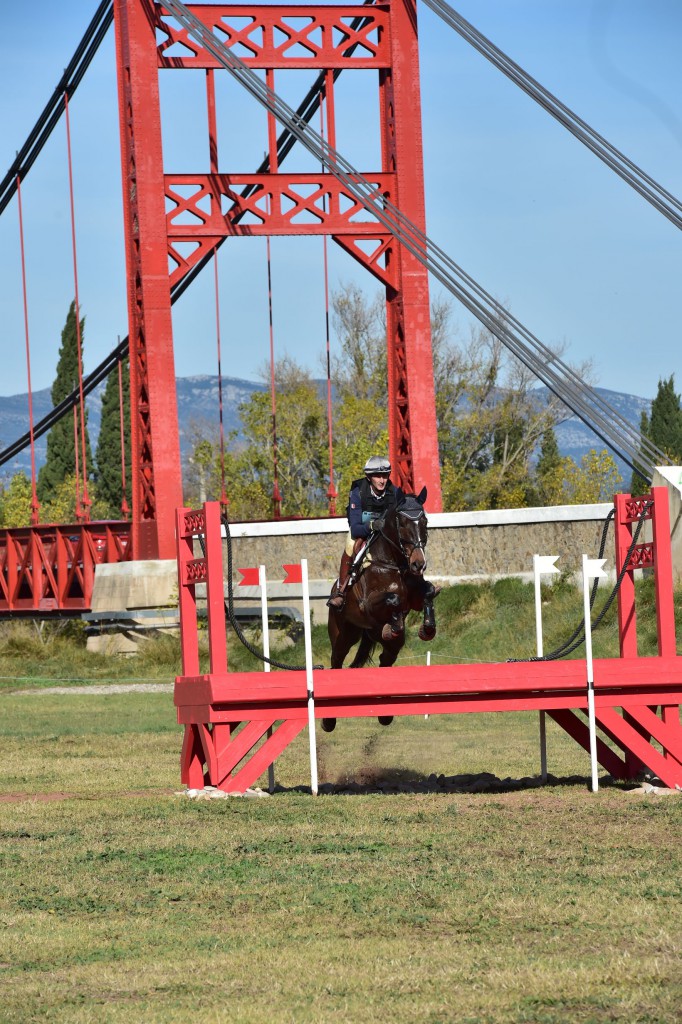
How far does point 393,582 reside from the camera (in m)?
14.1

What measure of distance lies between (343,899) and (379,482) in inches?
249

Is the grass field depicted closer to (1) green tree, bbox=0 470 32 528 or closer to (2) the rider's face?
(2) the rider's face

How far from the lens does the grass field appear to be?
6.50 meters

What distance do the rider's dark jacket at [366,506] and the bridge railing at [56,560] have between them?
65.1 feet

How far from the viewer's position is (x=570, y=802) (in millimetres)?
12359

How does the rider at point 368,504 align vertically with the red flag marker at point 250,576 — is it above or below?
above

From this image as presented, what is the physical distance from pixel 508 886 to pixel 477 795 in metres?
4.35

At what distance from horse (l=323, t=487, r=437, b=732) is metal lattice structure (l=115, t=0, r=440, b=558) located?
15.3 meters

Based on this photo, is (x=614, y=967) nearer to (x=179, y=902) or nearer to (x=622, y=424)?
(x=179, y=902)

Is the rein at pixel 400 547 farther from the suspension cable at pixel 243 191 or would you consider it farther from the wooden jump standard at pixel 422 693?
the suspension cable at pixel 243 191

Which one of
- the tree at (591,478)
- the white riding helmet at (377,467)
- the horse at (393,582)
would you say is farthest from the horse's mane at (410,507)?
the tree at (591,478)

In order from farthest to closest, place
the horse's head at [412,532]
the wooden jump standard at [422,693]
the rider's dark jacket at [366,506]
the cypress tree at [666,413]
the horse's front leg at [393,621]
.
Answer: the cypress tree at [666,413], the rider's dark jacket at [366,506], the horse's front leg at [393,621], the horse's head at [412,532], the wooden jump standard at [422,693]

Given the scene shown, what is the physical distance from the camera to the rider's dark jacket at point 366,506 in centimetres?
1427

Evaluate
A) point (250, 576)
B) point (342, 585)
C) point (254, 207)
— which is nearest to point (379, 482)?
point (342, 585)
